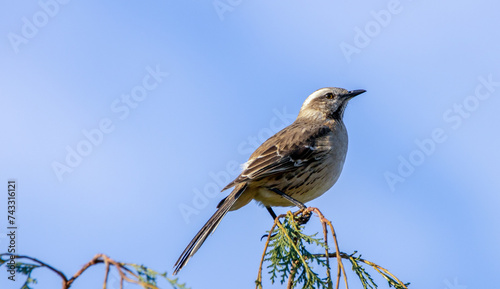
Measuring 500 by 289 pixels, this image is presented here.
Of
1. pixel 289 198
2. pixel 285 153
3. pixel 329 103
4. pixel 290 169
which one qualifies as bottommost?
pixel 289 198

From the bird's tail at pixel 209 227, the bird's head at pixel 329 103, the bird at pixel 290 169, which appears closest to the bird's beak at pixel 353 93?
the bird's head at pixel 329 103

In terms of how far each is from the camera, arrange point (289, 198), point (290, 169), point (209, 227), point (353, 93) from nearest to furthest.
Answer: point (209, 227) → point (289, 198) → point (290, 169) → point (353, 93)

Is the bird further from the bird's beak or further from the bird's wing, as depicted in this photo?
the bird's beak

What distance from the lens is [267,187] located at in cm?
655

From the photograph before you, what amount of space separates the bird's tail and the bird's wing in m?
0.12

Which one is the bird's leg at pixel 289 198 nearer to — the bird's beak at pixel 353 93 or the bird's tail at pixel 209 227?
the bird's tail at pixel 209 227

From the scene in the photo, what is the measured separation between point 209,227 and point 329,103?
3266mm

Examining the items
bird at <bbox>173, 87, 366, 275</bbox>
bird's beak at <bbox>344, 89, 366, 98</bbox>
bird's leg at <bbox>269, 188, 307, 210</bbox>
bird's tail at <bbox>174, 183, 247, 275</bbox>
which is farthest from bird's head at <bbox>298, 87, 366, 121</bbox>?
bird's tail at <bbox>174, 183, 247, 275</bbox>

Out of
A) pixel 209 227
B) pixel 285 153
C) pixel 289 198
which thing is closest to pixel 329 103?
pixel 285 153

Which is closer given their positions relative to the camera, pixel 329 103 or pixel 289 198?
pixel 289 198

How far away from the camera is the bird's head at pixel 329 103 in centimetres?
802

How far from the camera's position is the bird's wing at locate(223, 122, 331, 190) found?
637 cm

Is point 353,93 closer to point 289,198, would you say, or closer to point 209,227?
point 289,198

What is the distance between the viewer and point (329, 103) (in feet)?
26.5
